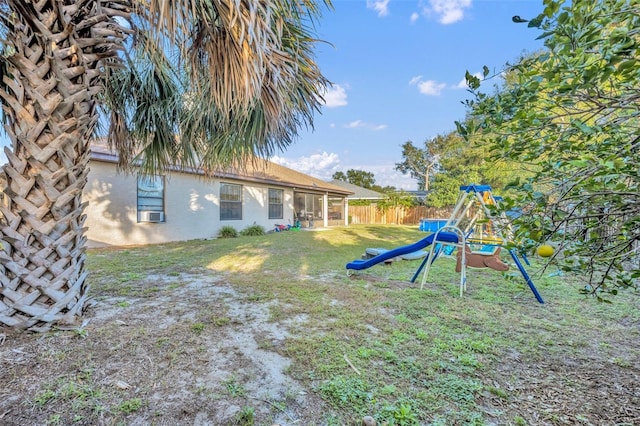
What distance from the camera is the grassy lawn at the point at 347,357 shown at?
1871mm

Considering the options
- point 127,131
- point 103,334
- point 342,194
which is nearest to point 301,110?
point 127,131

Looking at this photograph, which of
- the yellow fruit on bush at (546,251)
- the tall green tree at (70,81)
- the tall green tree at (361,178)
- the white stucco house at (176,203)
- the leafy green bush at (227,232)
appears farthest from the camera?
the tall green tree at (361,178)

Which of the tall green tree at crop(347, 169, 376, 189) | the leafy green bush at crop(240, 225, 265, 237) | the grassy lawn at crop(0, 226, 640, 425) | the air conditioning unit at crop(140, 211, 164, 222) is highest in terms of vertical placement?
the tall green tree at crop(347, 169, 376, 189)

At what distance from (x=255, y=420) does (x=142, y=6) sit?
3.41 m

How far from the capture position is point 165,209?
10312 millimetres

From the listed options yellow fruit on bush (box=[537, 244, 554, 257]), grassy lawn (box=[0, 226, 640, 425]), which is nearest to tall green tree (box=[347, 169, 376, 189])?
grassy lawn (box=[0, 226, 640, 425])

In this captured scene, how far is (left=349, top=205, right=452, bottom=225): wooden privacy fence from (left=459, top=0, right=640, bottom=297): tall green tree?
2313 centimetres

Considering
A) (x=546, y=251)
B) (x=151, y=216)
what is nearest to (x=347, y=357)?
(x=546, y=251)

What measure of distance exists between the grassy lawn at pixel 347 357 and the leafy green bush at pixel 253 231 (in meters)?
8.31

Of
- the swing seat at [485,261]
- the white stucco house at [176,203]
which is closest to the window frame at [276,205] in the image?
the white stucco house at [176,203]

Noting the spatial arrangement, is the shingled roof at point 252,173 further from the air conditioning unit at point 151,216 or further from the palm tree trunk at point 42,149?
the palm tree trunk at point 42,149

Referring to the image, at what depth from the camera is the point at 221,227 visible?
485 inches

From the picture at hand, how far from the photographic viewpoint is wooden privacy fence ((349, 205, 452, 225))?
80.3 feet

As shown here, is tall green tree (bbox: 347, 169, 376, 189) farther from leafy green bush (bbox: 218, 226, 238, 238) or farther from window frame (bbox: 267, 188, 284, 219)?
leafy green bush (bbox: 218, 226, 238, 238)
